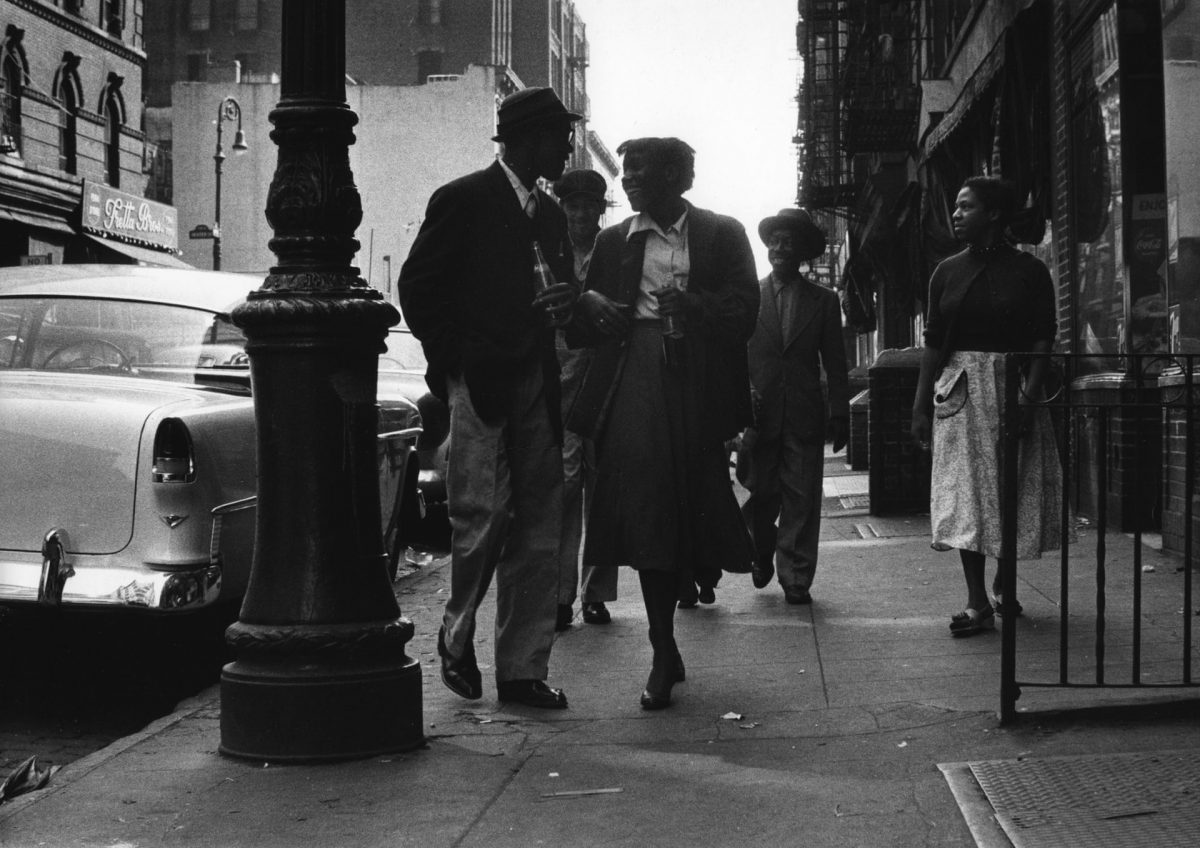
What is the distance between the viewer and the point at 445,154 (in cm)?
7106

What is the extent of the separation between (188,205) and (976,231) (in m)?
63.2

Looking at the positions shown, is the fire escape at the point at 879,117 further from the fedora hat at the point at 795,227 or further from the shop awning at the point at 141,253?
the shop awning at the point at 141,253

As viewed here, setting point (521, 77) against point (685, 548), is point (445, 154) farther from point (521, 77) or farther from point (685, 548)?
point (685, 548)

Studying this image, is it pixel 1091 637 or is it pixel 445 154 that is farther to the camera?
pixel 445 154

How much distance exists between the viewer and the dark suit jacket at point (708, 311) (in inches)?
227

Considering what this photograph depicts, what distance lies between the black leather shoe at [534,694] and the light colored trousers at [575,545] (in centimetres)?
177

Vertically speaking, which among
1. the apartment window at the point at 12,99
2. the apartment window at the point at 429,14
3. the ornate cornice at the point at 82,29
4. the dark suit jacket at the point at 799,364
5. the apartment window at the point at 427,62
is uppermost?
the apartment window at the point at 429,14

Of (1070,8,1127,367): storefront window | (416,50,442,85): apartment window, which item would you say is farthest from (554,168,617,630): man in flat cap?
(416,50,442,85): apartment window

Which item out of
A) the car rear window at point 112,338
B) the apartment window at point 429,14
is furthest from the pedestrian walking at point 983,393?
the apartment window at point 429,14

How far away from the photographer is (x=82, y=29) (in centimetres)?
3450

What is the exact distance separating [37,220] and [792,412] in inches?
1031

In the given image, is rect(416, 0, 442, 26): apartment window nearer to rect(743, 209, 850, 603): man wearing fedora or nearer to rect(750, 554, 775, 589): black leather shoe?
rect(743, 209, 850, 603): man wearing fedora

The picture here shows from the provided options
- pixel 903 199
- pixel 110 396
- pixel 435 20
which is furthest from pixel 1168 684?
pixel 435 20

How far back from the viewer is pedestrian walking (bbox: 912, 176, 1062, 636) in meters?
6.73
